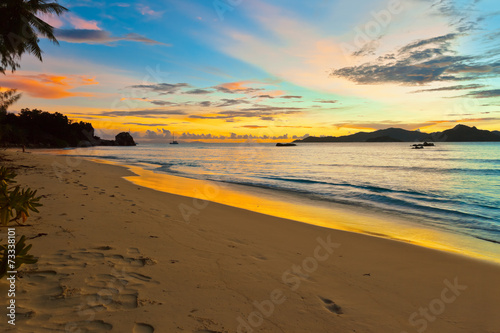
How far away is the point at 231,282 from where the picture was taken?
3947 mm

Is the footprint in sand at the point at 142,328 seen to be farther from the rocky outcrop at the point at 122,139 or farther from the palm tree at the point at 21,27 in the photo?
the rocky outcrop at the point at 122,139

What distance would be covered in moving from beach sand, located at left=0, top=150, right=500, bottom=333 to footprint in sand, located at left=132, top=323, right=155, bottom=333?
10 mm

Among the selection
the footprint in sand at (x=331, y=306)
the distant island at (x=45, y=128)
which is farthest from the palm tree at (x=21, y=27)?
the distant island at (x=45, y=128)

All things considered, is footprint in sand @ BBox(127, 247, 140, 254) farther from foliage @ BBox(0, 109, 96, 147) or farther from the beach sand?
foliage @ BBox(0, 109, 96, 147)

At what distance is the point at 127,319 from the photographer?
2.83 m

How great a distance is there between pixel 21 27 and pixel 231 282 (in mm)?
23662

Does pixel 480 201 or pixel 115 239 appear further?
pixel 480 201

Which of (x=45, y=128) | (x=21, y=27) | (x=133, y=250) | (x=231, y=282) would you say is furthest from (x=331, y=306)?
(x=45, y=128)

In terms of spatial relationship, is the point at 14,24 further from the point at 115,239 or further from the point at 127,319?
the point at 127,319

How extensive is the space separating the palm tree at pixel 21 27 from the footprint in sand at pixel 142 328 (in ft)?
77.0

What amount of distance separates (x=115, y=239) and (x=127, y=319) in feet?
9.05

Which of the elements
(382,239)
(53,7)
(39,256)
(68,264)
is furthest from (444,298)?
(53,7)

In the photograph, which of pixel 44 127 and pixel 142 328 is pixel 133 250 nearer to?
pixel 142 328

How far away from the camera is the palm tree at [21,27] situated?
58.4 feet
